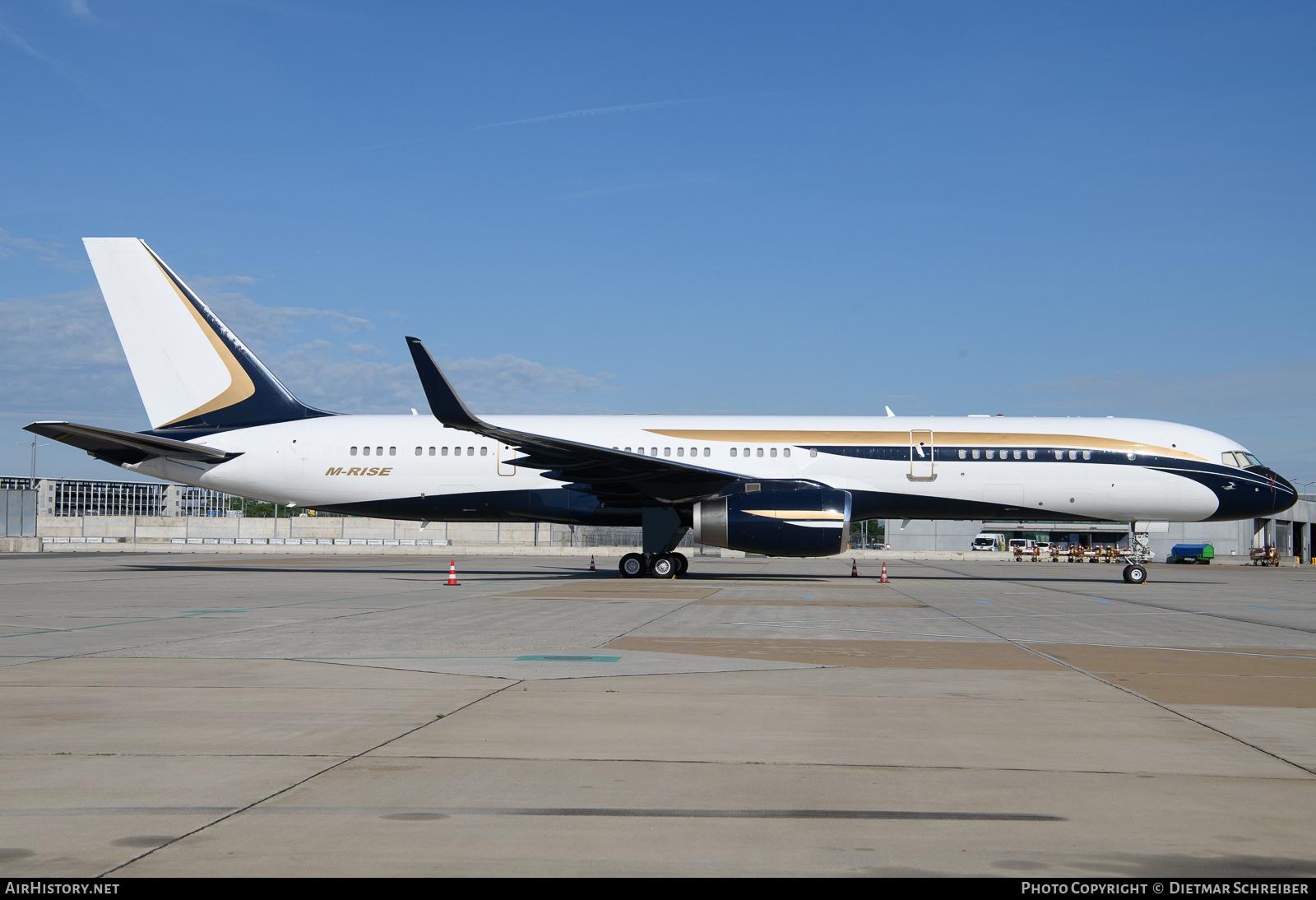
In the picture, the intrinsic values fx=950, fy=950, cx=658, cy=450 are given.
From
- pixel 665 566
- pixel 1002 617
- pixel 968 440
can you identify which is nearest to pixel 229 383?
pixel 665 566

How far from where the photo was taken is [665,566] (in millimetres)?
23797

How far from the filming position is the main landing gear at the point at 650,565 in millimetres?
23655

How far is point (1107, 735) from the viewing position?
18.4ft

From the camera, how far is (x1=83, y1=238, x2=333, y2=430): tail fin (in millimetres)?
24844

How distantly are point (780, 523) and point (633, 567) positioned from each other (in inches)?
167

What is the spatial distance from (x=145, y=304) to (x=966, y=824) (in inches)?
1031

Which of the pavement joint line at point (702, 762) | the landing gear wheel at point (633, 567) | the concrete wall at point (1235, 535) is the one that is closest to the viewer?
the pavement joint line at point (702, 762)

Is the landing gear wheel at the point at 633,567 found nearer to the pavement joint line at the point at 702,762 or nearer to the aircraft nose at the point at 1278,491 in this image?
the aircraft nose at the point at 1278,491

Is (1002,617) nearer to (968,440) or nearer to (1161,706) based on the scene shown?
(1161,706)

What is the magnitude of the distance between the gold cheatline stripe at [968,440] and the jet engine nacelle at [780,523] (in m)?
2.16

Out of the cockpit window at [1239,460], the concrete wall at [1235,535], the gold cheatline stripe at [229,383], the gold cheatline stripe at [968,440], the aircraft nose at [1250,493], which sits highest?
the gold cheatline stripe at [229,383]

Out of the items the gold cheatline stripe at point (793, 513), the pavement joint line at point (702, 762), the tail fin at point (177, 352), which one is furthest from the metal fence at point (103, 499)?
the pavement joint line at point (702, 762)

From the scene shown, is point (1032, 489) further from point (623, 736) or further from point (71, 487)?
point (71, 487)
